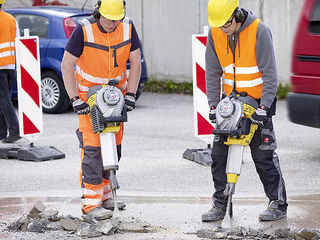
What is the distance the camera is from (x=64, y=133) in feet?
36.7

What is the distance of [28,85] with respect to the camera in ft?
30.5

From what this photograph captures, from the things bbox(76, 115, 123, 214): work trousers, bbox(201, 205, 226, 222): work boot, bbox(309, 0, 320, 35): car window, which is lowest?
bbox(201, 205, 226, 222): work boot

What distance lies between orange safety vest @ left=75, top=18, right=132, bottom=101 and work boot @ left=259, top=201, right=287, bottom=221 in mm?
1656

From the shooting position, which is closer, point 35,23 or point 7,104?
point 7,104

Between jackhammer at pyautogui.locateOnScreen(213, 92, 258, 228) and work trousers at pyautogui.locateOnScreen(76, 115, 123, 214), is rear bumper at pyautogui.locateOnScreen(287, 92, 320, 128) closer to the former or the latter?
jackhammer at pyautogui.locateOnScreen(213, 92, 258, 228)

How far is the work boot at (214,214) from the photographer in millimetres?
→ 6258

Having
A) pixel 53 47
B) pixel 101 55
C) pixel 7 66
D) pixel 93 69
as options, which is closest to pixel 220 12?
pixel 101 55

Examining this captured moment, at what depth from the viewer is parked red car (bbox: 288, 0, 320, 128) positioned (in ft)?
19.1

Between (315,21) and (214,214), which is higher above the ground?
(315,21)

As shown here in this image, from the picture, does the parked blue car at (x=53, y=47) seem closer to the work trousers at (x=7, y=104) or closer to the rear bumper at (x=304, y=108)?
the work trousers at (x=7, y=104)

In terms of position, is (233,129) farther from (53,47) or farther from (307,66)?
(53,47)

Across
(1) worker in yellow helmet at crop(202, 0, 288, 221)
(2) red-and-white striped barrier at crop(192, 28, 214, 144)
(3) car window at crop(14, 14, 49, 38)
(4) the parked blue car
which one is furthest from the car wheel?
(1) worker in yellow helmet at crop(202, 0, 288, 221)

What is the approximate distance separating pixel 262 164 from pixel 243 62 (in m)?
0.86

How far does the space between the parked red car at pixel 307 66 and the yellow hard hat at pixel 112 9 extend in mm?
1445
